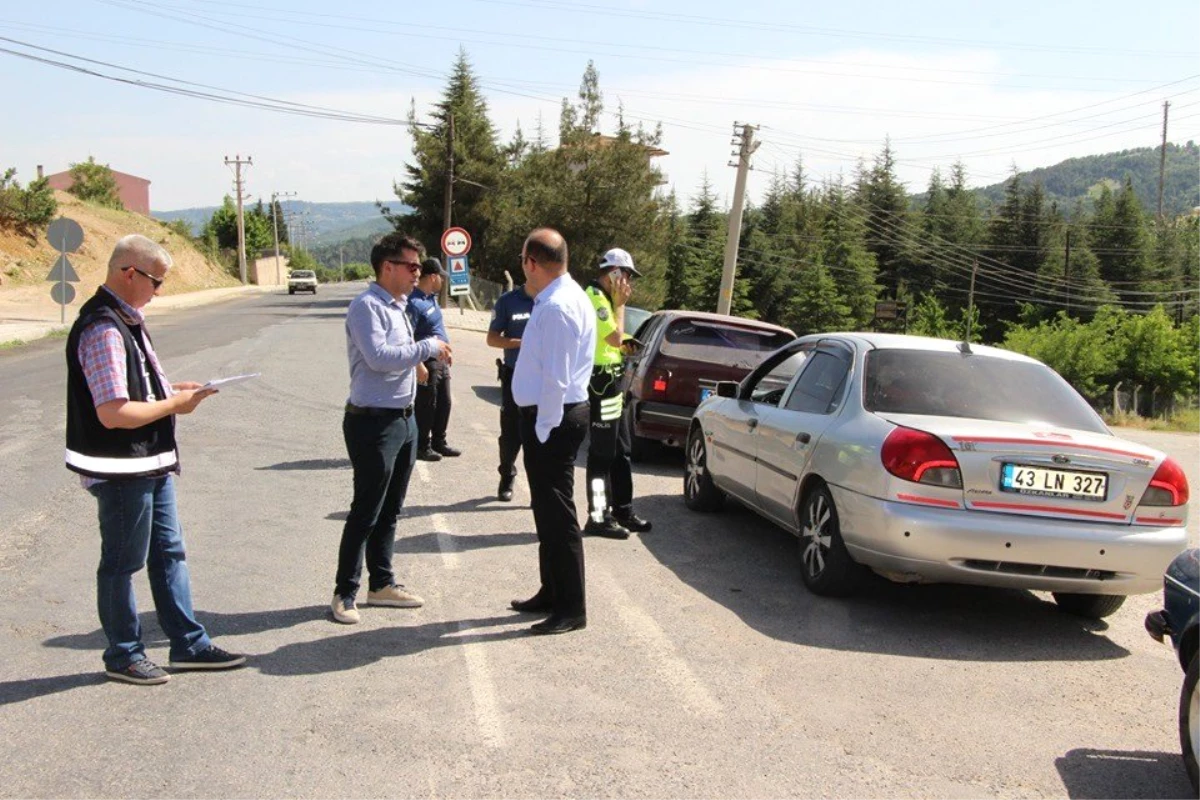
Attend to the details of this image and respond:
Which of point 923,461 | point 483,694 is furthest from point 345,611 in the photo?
point 923,461

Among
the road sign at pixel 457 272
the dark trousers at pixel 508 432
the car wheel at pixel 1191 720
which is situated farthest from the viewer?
the road sign at pixel 457 272

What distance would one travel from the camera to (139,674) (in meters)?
4.49

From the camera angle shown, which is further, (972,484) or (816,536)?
(816,536)

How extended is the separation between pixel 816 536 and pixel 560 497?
174cm

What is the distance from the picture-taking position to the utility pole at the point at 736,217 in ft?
109

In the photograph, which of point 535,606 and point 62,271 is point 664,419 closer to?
point 535,606

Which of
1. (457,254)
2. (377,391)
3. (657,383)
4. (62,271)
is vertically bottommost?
(657,383)

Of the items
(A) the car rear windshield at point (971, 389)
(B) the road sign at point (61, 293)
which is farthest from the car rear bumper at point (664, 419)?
(B) the road sign at point (61, 293)

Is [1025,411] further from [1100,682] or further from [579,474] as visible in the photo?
[579,474]

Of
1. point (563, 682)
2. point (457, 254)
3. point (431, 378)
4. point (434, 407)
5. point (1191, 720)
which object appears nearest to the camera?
point (1191, 720)

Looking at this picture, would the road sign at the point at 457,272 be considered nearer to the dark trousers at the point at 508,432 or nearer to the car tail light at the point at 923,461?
the dark trousers at the point at 508,432

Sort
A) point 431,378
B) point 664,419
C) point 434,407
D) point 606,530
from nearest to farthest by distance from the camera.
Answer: point 606,530 < point 431,378 < point 434,407 < point 664,419

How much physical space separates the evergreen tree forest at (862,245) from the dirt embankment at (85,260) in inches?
581

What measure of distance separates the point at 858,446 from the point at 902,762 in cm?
221
